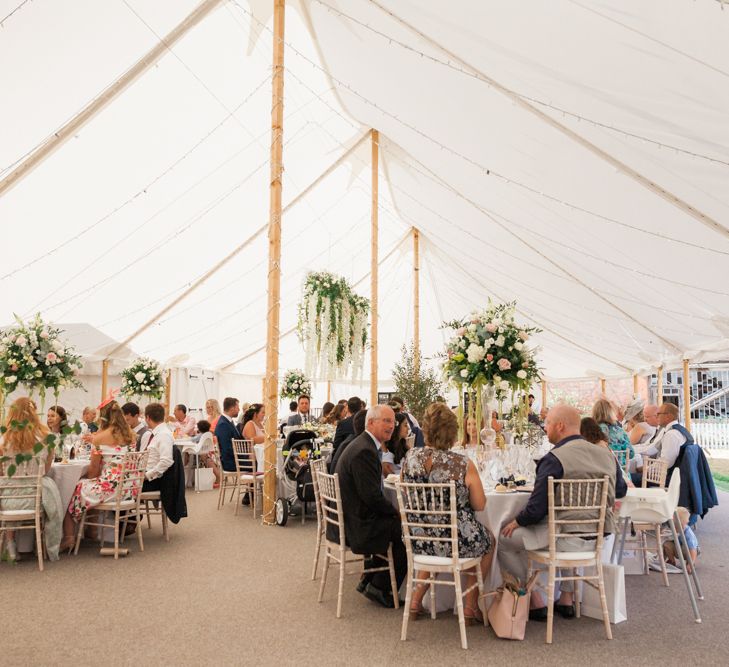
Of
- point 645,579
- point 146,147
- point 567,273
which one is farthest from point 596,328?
point 146,147

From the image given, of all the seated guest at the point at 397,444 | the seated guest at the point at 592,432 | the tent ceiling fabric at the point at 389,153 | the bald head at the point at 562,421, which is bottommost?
the seated guest at the point at 397,444

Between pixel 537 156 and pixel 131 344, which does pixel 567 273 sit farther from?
pixel 131 344

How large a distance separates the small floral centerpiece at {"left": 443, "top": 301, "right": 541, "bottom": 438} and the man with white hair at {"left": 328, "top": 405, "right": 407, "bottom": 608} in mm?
1354

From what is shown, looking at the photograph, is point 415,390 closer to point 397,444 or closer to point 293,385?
point 293,385

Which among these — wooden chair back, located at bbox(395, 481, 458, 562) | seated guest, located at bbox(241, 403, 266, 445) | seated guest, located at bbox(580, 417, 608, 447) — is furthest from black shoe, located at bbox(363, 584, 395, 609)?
seated guest, located at bbox(241, 403, 266, 445)

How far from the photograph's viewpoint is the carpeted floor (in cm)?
348

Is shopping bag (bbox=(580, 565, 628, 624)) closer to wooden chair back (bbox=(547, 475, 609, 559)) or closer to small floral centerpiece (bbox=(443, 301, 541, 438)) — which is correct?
wooden chair back (bbox=(547, 475, 609, 559))

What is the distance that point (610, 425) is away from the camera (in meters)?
5.86

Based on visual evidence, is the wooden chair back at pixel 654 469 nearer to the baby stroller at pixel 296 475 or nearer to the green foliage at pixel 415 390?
the baby stroller at pixel 296 475

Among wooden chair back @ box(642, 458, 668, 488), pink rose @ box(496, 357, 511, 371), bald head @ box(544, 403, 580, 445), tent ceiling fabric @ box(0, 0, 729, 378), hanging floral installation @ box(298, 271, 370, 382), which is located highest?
tent ceiling fabric @ box(0, 0, 729, 378)

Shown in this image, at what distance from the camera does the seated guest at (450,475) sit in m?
3.80

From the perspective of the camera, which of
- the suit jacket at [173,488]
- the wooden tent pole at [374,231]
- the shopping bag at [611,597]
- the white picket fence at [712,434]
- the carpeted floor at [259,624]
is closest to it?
the carpeted floor at [259,624]

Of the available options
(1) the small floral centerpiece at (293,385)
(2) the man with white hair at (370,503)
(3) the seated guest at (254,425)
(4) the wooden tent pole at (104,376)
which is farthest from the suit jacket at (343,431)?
(1) the small floral centerpiece at (293,385)

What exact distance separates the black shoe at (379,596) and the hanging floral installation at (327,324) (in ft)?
18.0
